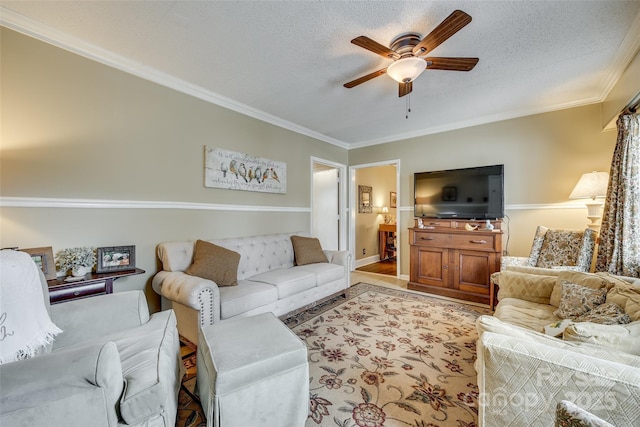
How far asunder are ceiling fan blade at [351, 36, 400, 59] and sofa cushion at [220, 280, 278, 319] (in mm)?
2206

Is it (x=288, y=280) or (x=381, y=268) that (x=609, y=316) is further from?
(x=381, y=268)

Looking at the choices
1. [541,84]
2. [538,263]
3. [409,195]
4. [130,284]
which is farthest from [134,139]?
[538,263]

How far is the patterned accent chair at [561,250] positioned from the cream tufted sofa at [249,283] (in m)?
2.13

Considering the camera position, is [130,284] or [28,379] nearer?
[28,379]

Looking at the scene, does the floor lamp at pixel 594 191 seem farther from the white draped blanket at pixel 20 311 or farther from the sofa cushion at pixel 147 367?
the white draped blanket at pixel 20 311

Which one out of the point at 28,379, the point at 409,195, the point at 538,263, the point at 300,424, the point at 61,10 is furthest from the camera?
the point at 409,195

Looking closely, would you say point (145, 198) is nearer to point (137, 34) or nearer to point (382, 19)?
point (137, 34)

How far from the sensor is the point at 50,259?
1.98 meters

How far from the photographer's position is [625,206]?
231 centimetres

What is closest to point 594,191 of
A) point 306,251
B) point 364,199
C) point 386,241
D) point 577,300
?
point 577,300

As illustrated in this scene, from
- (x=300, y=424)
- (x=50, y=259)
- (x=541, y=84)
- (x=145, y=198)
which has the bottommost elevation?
(x=300, y=424)

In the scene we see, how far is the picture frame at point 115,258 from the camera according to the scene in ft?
7.22

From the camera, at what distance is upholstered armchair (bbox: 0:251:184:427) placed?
768mm

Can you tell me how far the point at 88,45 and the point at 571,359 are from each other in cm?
369
